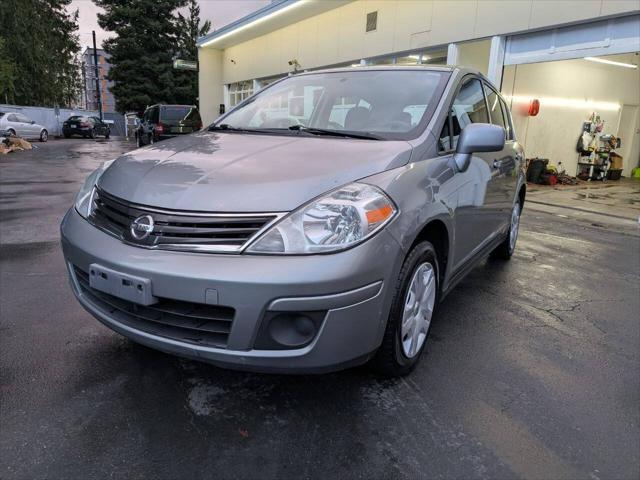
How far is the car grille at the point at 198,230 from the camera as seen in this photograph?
6.28 ft

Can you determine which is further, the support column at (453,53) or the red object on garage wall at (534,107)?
the red object on garage wall at (534,107)

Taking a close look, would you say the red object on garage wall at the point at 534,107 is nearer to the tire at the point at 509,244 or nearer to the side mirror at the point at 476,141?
the tire at the point at 509,244

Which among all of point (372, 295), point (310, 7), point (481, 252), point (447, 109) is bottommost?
point (481, 252)

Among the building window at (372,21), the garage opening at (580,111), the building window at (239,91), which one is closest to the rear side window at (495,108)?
the garage opening at (580,111)

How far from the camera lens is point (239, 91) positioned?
80.2 ft

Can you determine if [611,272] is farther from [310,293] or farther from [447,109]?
[310,293]

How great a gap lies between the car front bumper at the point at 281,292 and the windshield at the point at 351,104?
1041 millimetres

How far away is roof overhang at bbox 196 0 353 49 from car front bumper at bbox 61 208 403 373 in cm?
1538

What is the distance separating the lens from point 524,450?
2.00 meters

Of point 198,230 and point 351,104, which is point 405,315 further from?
point 351,104

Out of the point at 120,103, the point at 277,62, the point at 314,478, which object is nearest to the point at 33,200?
the point at 314,478

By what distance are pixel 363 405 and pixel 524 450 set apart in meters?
0.71

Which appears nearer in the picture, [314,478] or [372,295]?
[314,478]

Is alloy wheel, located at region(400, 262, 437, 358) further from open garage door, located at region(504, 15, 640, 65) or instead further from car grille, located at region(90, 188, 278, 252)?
open garage door, located at region(504, 15, 640, 65)
